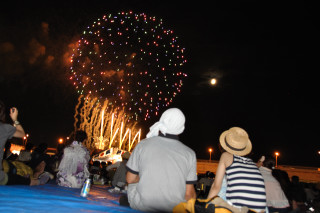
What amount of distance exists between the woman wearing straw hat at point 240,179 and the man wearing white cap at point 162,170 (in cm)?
66

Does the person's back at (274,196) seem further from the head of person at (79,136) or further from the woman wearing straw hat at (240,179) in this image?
the head of person at (79,136)

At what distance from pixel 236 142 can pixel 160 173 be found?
174 cm

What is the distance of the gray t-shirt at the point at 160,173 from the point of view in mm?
3529

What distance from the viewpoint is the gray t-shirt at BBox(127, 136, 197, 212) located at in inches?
139

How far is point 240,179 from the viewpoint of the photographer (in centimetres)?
423

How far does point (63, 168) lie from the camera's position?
7.41 metres

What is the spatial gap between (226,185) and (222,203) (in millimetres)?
1226

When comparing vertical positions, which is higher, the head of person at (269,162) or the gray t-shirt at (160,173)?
the head of person at (269,162)

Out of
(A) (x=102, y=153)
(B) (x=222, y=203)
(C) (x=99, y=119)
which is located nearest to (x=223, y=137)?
(B) (x=222, y=203)

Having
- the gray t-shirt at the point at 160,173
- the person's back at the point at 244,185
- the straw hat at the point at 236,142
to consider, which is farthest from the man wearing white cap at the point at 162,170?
the straw hat at the point at 236,142

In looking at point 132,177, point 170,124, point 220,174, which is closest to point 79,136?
point 132,177

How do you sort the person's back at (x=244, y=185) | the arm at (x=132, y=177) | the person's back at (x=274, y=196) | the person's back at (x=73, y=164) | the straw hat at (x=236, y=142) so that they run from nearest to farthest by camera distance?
1. the arm at (x=132, y=177)
2. the person's back at (x=244, y=185)
3. the straw hat at (x=236, y=142)
4. the person's back at (x=274, y=196)
5. the person's back at (x=73, y=164)

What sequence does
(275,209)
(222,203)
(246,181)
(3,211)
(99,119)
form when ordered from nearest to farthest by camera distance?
(3,211)
(222,203)
(246,181)
(275,209)
(99,119)

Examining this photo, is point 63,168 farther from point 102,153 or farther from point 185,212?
point 102,153
